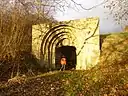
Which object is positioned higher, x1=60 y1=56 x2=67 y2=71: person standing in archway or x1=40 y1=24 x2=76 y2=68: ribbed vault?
x1=40 y1=24 x2=76 y2=68: ribbed vault

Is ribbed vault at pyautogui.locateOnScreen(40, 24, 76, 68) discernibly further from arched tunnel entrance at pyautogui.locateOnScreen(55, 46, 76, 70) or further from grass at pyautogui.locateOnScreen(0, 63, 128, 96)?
grass at pyautogui.locateOnScreen(0, 63, 128, 96)

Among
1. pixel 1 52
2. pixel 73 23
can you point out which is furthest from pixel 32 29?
pixel 1 52

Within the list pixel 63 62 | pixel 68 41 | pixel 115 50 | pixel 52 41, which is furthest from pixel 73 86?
pixel 52 41

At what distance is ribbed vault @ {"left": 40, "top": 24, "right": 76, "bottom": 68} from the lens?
19234 millimetres

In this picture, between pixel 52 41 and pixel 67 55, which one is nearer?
pixel 52 41

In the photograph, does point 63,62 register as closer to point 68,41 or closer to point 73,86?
point 68,41

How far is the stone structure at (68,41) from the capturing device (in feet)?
57.4

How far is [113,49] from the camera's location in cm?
1758

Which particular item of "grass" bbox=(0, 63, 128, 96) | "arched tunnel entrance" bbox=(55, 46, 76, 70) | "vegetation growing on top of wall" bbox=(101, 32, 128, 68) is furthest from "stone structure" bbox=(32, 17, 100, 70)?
"grass" bbox=(0, 63, 128, 96)

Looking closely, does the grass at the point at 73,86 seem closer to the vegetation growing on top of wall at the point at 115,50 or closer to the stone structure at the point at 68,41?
the vegetation growing on top of wall at the point at 115,50

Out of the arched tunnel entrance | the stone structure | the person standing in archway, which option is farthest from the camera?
the arched tunnel entrance

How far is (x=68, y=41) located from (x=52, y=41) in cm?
129

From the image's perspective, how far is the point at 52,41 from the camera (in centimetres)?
1972

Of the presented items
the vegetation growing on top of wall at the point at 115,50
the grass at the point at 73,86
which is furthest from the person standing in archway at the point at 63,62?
the grass at the point at 73,86
